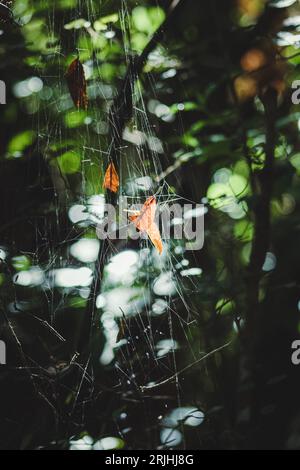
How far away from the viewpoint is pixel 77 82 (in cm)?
84

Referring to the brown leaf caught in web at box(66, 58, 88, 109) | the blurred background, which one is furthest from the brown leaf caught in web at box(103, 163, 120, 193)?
the brown leaf caught in web at box(66, 58, 88, 109)

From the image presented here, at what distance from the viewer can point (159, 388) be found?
2.86 ft

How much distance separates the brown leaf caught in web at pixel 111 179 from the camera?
2.78 feet

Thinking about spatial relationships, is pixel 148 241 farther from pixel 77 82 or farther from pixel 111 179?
pixel 77 82

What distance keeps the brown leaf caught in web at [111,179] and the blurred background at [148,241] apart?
45 mm

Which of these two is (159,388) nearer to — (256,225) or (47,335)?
(47,335)

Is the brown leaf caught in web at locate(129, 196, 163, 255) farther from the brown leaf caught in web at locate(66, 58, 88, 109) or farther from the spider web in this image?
the brown leaf caught in web at locate(66, 58, 88, 109)

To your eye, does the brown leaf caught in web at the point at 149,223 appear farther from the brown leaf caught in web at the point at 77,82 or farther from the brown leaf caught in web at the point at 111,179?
the brown leaf caught in web at the point at 77,82

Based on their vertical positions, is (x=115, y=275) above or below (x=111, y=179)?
below

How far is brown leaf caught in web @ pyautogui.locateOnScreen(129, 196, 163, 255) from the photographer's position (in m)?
0.83

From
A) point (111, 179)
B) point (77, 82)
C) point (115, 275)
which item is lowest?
point (115, 275)

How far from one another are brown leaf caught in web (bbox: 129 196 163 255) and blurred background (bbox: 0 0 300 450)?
0.13 ft

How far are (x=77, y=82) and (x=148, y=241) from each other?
36 cm

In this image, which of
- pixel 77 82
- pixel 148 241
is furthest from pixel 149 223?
pixel 77 82
